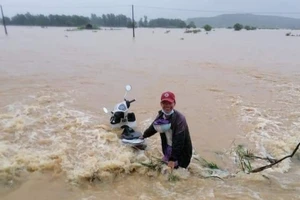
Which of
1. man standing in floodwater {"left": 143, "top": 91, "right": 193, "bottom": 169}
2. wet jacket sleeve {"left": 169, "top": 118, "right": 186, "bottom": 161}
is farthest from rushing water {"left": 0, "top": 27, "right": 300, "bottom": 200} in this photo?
wet jacket sleeve {"left": 169, "top": 118, "right": 186, "bottom": 161}

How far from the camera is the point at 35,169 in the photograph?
437cm

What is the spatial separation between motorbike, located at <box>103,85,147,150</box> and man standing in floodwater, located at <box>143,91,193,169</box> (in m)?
0.99

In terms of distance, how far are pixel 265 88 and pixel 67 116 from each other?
678 centimetres

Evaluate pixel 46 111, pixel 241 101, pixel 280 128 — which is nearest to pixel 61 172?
pixel 46 111

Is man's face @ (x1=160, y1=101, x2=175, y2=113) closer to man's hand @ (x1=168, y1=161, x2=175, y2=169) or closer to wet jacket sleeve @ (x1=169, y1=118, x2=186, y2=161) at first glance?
wet jacket sleeve @ (x1=169, y1=118, x2=186, y2=161)

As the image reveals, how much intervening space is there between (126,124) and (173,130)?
2.09 meters

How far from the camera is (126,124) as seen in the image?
5891 millimetres

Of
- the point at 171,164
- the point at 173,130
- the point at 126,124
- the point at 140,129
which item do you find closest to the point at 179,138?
the point at 173,130

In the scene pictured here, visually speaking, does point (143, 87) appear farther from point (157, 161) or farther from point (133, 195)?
point (133, 195)

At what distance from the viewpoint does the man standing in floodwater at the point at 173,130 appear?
384cm

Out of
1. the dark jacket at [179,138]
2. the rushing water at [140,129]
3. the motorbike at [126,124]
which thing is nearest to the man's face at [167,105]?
the dark jacket at [179,138]

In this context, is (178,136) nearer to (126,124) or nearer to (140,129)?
(126,124)

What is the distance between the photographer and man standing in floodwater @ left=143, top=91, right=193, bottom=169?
12.6ft

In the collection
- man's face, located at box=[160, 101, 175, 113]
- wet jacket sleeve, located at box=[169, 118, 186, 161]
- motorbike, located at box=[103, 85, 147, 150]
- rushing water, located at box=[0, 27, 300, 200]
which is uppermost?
man's face, located at box=[160, 101, 175, 113]
